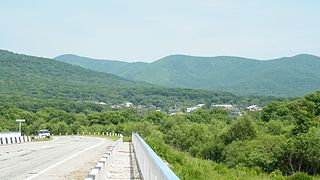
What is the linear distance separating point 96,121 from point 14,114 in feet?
71.4

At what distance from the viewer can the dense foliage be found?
2324 inches

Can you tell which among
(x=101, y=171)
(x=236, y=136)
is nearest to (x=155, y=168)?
(x=101, y=171)

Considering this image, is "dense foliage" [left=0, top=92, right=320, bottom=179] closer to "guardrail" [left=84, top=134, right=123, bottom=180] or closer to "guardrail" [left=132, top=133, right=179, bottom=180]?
"guardrail" [left=84, top=134, right=123, bottom=180]

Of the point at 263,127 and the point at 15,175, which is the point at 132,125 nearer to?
the point at 263,127

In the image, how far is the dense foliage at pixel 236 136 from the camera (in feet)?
194

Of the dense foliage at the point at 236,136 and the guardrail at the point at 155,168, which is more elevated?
the guardrail at the point at 155,168

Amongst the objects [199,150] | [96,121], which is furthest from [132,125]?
[199,150]

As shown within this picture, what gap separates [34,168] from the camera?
1739 centimetres

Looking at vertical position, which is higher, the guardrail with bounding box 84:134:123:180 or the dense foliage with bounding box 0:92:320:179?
the guardrail with bounding box 84:134:123:180

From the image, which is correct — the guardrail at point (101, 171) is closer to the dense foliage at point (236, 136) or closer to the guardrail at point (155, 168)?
the guardrail at point (155, 168)

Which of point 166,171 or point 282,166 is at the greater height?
point 166,171

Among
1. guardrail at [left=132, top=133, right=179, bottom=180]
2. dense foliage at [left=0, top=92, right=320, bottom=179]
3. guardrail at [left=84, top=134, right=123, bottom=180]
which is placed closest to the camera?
guardrail at [left=132, top=133, right=179, bottom=180]

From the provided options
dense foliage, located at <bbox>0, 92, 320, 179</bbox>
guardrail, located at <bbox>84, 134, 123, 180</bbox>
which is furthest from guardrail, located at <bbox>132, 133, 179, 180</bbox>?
dense foliage, located at <bbox>0, 92, 320, 179</bbox>

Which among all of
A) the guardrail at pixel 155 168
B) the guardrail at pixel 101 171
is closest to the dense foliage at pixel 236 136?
the guardrail at pixel 101 171
